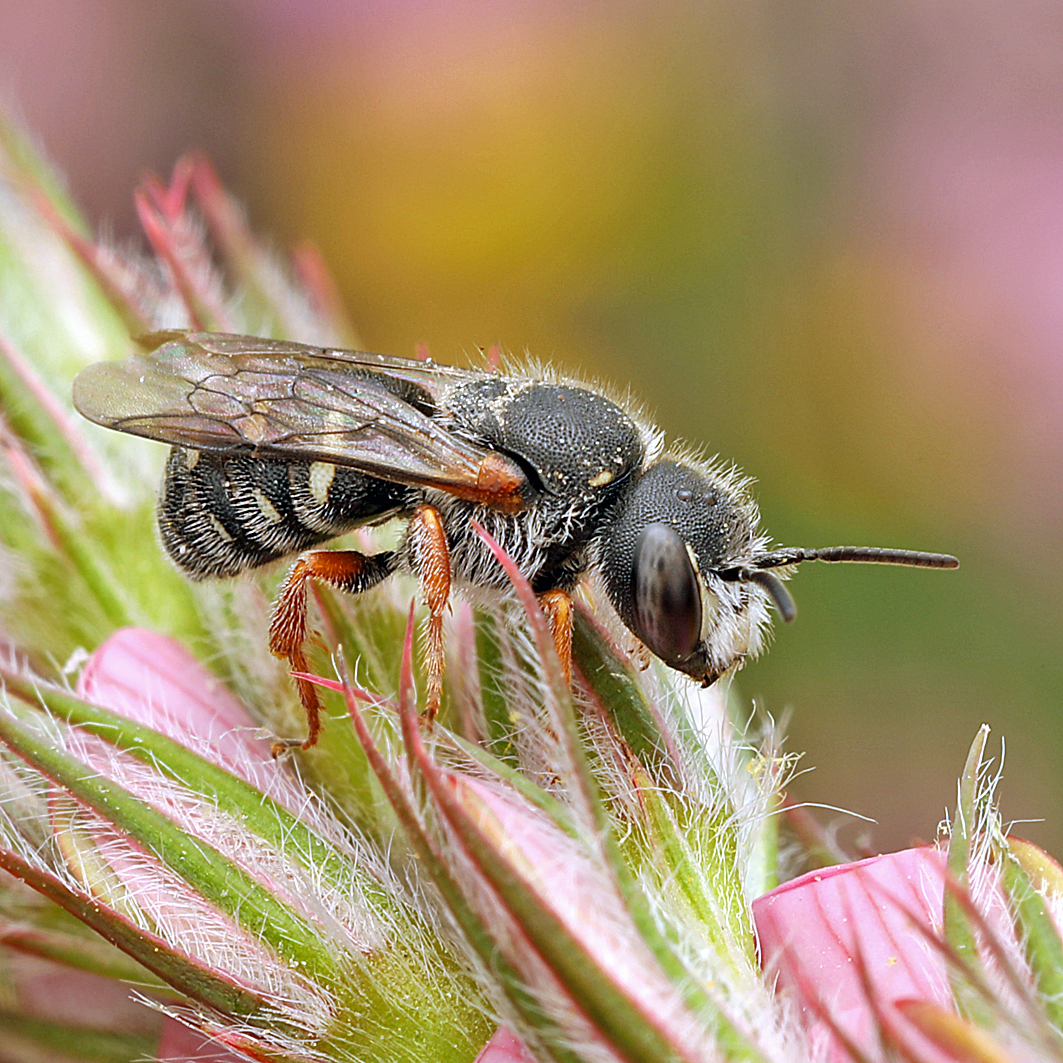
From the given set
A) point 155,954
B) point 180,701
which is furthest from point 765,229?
point 155,954

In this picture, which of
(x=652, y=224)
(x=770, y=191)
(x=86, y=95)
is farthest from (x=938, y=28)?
(x=86, y=95)

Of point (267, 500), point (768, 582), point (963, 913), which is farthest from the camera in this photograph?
point (267, 500)

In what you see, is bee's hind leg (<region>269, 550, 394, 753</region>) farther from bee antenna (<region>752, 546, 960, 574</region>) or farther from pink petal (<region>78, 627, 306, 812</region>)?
bee antenna (<region>752, 546, 960, 574</region>)

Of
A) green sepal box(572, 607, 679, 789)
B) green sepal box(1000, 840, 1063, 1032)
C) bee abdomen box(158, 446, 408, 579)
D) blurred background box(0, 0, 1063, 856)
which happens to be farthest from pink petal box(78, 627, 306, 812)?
blurred background box(0, 0, 1063, 856)

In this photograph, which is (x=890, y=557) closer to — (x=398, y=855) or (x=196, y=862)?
(x=398, y=855)

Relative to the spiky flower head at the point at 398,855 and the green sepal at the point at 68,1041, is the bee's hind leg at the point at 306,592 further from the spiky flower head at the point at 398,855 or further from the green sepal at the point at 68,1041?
the green sepal at the point at 68,1041

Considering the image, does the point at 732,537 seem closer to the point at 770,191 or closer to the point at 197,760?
the point at 197,760

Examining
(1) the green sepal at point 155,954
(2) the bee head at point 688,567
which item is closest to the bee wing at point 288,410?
(2) the bee head at point 688,567

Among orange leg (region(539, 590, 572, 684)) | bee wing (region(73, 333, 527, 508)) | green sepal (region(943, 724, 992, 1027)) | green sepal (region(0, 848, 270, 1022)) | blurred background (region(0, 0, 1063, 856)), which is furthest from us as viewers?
blurred background (region(0, 0, 1063, 856))
